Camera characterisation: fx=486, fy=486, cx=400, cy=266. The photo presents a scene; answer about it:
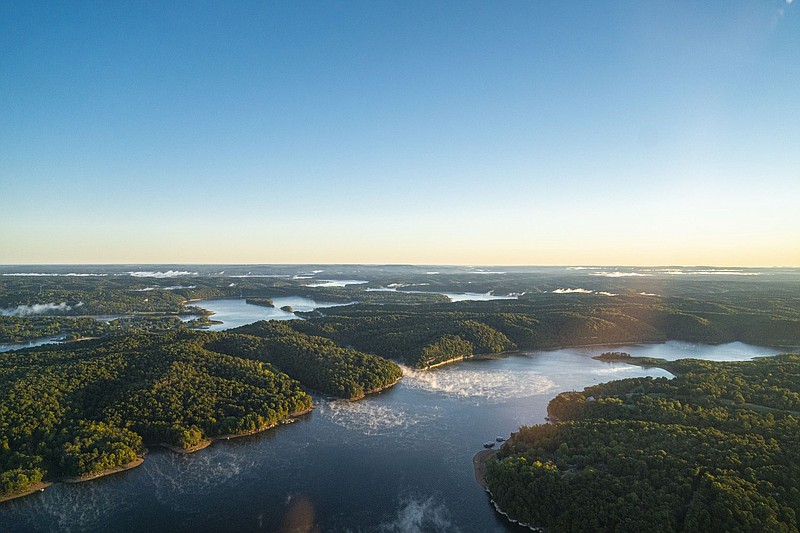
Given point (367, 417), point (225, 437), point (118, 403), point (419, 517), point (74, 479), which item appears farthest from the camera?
point (367, 417)

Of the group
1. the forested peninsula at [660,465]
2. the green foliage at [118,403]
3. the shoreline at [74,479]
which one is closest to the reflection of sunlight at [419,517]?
the forested peninsula at [660,465]

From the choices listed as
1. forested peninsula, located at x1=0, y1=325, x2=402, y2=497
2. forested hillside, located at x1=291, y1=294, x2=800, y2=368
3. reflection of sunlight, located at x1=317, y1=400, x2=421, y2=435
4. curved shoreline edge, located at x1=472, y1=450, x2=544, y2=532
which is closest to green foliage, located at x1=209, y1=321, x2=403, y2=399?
forested peninsula, located at x1=0, y1=325, x2=402, y2=497

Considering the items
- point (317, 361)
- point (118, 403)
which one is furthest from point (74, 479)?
point (317, 361)

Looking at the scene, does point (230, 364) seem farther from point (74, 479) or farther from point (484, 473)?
point (484, 473)

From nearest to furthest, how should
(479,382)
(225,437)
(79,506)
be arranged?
(79,506) < (225,437) < (479,382)

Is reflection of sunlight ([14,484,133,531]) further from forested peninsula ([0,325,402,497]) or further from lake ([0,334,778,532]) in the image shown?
forested peninsula ([0,325,402,497])
